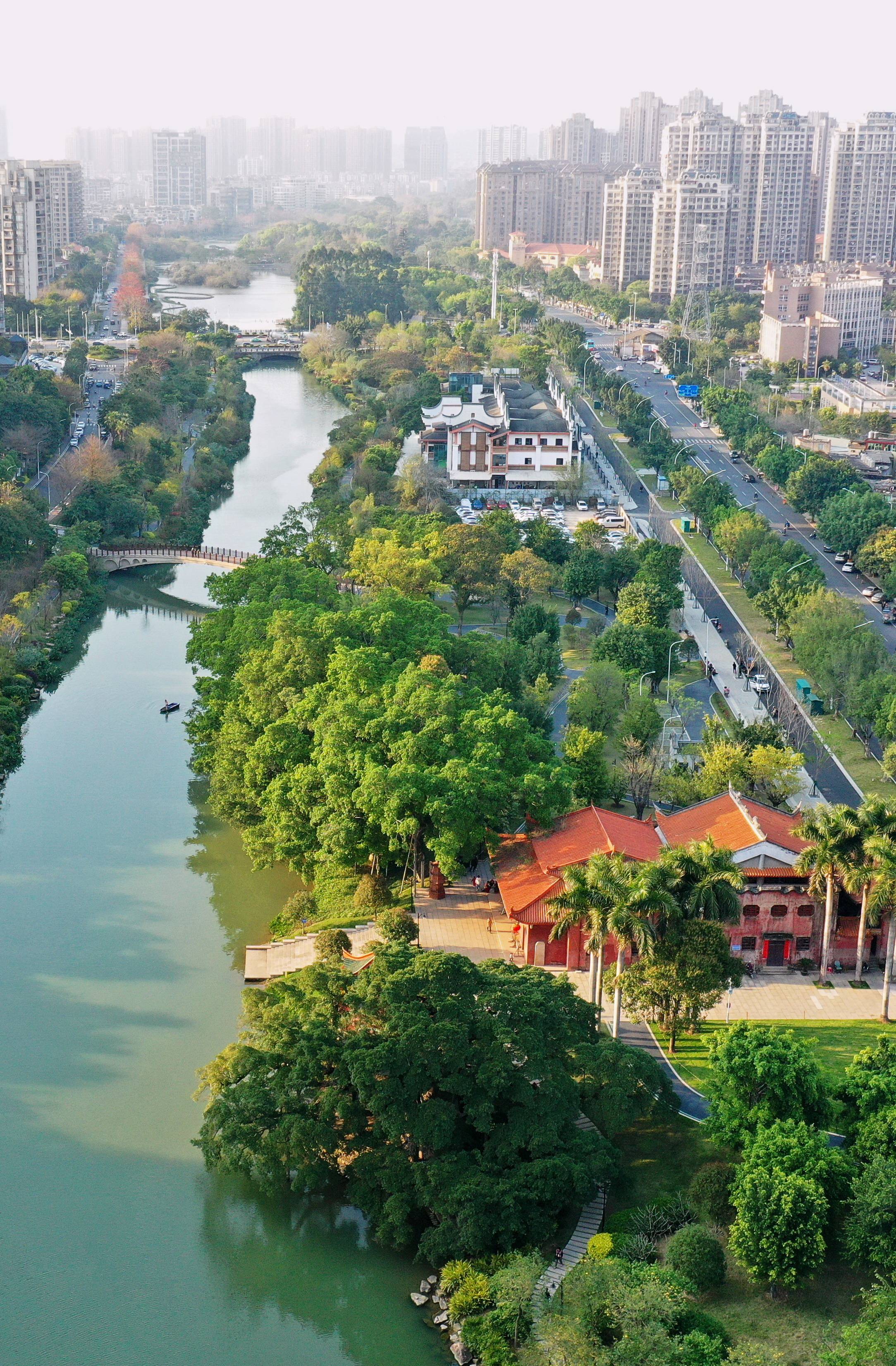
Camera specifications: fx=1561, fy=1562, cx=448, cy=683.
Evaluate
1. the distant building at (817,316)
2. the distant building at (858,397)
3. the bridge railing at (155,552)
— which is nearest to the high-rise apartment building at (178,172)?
the distant building at (817,316)

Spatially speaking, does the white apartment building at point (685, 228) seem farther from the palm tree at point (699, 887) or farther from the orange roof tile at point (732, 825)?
the palm tree at point (699, 887)

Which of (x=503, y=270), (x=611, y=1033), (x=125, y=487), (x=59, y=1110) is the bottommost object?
(x=59, y=1110)

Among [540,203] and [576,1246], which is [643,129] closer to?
[540,203]

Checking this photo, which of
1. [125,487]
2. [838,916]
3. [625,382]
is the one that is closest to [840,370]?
[625,382]

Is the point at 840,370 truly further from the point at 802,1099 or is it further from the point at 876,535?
the point at 802,1099

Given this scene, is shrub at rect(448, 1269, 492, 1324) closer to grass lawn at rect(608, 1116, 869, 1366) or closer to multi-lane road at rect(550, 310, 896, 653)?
grass lawn at rect(608, 1116, 869, 1366)
